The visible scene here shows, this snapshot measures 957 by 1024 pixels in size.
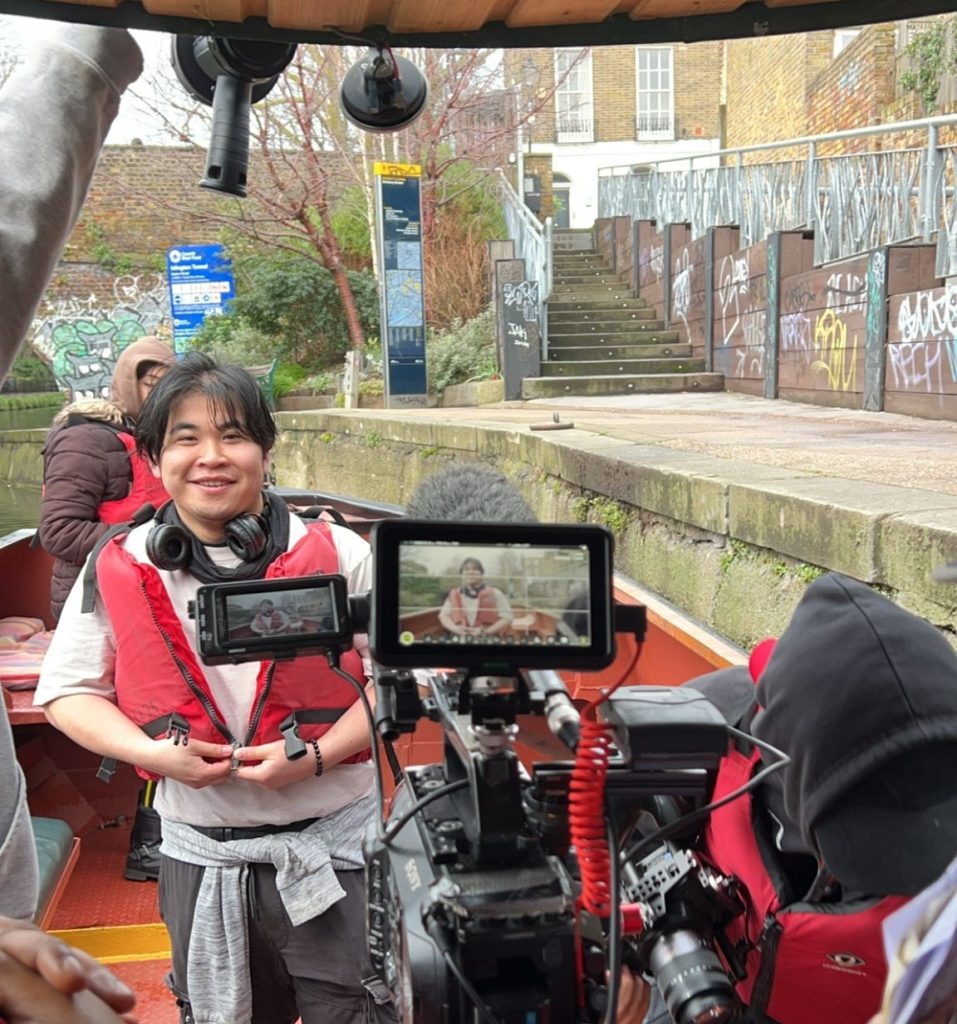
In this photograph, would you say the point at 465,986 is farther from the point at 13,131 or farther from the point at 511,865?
the point at 13,131

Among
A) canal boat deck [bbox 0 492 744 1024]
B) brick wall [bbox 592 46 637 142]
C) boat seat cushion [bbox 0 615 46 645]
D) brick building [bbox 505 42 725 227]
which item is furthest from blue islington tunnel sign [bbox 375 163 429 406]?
brick wall [bbox 592 46 637 142]

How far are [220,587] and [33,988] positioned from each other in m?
0.40

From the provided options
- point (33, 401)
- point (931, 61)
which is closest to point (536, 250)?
point (931, 61)

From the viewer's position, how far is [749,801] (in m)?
1.58

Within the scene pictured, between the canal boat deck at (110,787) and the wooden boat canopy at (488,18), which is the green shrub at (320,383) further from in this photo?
the wooden boat canopy at (488,18)

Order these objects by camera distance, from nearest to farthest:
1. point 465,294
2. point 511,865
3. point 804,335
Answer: point 511,865 → point 804,335 → point 465,294

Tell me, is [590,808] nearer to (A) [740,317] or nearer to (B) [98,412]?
(B) [98,412]

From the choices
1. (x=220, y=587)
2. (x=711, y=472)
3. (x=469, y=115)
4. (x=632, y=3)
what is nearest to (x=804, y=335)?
(x=711, y=472)

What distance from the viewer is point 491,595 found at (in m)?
0.94

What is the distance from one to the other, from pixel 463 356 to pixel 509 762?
15135mm

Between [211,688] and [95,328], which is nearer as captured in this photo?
[211,688]

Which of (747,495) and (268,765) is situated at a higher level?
(747,495)

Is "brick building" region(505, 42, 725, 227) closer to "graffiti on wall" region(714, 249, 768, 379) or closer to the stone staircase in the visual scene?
the stone staircase

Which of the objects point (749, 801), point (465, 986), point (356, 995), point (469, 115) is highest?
point (469, 115)
